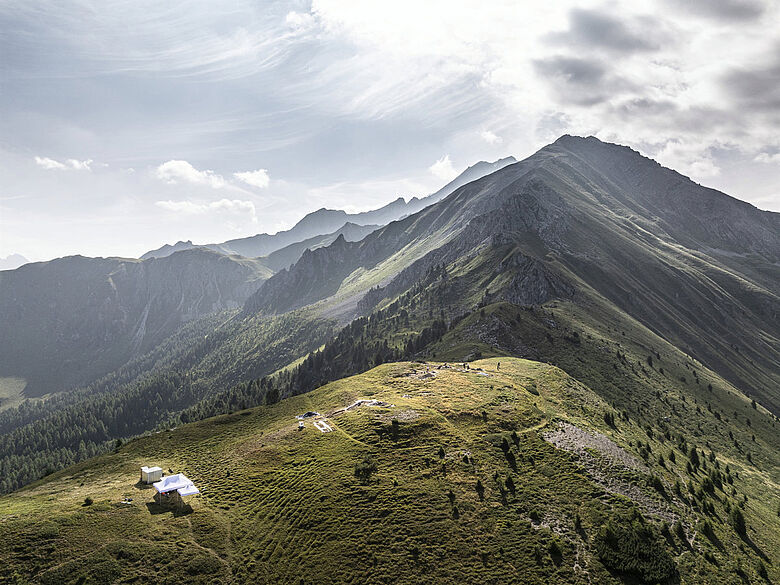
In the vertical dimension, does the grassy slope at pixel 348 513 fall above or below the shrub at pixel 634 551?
above

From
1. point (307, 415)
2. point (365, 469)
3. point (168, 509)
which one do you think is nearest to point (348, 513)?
point (365, 469)

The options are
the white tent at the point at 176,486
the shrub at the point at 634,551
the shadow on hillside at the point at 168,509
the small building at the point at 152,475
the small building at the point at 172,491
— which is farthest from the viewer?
the small building at the point at 152,475

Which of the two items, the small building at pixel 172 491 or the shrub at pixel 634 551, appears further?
the small building at pixel 172 491

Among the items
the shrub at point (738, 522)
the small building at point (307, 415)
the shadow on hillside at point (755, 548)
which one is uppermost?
the small building at point (307, 415)

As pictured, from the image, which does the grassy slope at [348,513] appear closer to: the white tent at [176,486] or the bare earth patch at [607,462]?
the bare earth patch at [607,462]

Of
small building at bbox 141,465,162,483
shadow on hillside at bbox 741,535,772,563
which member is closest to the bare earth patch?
shadow on hillside at bbox 741,535,772,563

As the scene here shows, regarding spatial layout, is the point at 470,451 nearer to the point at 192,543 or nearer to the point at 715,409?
the point at 192,543

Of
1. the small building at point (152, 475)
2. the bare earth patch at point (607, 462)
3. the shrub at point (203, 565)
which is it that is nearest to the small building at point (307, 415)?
the small building at point (152, 475)
